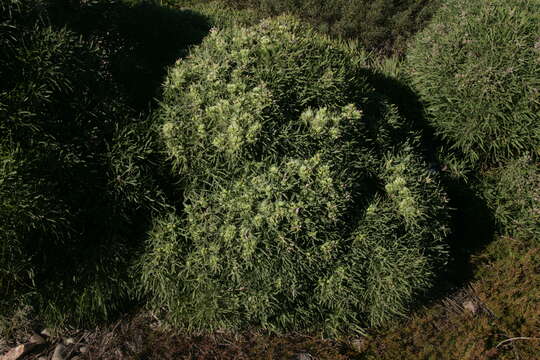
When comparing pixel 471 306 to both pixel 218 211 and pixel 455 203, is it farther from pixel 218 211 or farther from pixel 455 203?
pixel 218 211

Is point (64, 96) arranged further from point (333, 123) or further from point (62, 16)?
point (333, 123)

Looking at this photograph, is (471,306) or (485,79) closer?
(471,306)

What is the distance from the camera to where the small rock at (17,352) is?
10.5 ft

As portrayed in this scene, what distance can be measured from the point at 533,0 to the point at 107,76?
13.3 feet

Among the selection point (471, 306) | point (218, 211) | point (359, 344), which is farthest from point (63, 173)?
point (471, 306)

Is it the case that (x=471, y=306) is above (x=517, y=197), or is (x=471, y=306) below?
below

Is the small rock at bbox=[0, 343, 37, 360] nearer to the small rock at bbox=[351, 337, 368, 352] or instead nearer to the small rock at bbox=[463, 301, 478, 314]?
the small rock at bbox=[351, 337, 368, 352]

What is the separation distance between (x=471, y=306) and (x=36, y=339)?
10.9ft

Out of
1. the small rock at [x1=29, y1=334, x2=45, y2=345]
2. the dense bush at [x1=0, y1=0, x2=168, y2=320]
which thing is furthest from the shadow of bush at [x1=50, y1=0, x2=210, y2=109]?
the small rock at [x1=29, y1=334, x2=45, y2=345]

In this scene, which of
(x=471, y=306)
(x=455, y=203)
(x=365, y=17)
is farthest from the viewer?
(x=365, y=17)

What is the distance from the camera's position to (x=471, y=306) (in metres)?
3.77

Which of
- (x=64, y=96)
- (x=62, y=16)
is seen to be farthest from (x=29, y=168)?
(x=62, y=16)

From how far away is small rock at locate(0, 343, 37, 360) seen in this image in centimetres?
321

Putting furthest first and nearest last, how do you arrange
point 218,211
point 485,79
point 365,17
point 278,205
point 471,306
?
1. point 365,17
2. point 485,79
3. point 471,306
4. point 218,211
5. point 278,205
